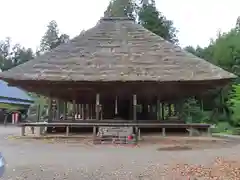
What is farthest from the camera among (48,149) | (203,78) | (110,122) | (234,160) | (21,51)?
(21,51)

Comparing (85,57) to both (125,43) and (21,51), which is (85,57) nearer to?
(125,43)

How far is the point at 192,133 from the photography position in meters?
17.5

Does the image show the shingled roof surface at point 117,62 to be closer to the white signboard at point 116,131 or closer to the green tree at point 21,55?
the white signboard at point 116,131

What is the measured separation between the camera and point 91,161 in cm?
1031

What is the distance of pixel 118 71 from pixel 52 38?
5940 centimetres

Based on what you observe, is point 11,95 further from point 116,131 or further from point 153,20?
point 116,131

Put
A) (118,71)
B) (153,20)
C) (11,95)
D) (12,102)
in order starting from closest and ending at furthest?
(118,71)
(153,20)
(12,102)
(11,95)

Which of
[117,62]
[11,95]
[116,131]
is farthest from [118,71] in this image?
[11,95]

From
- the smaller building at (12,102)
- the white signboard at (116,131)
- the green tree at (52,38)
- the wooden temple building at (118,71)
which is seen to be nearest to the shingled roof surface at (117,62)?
the wooden temple building at (118,71)

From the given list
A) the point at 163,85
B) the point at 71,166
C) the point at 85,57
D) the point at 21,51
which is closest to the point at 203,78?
the point at 163,85

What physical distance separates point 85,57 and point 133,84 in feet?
9.98

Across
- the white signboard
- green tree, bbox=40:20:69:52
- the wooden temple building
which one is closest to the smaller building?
green tree, bbox=40:20:69:52

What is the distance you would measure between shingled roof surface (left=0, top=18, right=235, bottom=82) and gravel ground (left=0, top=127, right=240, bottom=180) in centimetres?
375

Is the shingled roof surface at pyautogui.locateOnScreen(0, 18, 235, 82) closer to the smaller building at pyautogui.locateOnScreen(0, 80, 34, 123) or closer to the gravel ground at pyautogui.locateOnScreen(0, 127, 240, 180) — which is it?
the gravel ground at pyautogui.locateOnScreen(0, 127, 240, 180)
